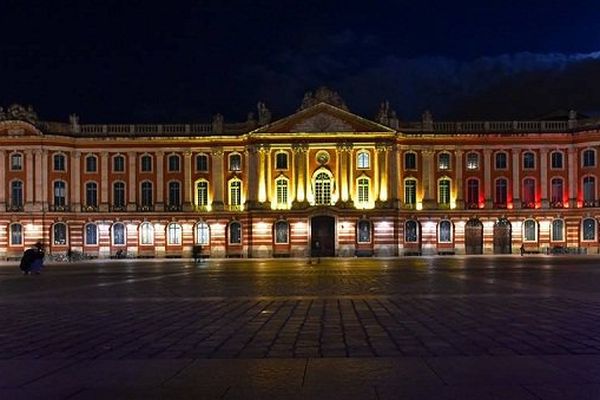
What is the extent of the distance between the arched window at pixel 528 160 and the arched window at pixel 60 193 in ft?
152

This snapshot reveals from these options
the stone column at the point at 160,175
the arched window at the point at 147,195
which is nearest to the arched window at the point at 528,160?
the stone column at the point at 160,175

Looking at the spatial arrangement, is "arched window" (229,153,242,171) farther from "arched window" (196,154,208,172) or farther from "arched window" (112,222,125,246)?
"arched window" (112,222,125,246)

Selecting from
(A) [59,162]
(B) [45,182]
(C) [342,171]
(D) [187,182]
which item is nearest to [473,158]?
(C) [342,171]

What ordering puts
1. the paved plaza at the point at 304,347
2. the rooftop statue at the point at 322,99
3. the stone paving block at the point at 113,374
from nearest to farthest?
the paved plaza at the point at 304,347 < the stone paving block at the point at 113,374 < the rooftop statue at the point at 322,99

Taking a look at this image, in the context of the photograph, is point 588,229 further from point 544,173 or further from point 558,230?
point 544,173

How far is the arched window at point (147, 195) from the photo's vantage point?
81438 mm

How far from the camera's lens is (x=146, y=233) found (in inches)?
3206

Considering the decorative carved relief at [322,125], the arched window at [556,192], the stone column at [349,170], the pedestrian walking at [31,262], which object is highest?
the decorative carved relief at [322,125]

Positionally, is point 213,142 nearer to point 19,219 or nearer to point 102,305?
point 19,219

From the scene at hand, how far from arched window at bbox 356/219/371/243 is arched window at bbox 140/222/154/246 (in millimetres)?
20879

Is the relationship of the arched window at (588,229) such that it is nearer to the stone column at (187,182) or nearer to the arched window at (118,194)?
the stone column at (187,182)

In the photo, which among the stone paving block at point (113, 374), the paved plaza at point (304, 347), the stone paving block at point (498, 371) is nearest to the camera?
the paved plaza at point (304, 347)

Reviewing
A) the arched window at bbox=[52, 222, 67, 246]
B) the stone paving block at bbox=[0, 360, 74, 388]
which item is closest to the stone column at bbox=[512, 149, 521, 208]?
the arched window at bbox=[52, 222, 67, 246]

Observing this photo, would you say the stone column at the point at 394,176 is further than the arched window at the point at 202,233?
No
